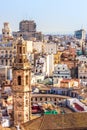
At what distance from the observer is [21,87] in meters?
21.9

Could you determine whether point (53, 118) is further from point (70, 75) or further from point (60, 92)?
point (70, 75)

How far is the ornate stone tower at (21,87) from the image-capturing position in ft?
71.9

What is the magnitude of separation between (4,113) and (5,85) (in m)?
12.2

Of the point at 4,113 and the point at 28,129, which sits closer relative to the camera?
the point at 28,129

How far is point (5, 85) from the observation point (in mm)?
39781

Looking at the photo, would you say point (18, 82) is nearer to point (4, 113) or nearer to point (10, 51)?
point (4, 113)

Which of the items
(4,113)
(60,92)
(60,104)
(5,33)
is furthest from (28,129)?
(5,33)

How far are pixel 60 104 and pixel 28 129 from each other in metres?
12.4

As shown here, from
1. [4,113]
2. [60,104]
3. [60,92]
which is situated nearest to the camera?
[4,113]

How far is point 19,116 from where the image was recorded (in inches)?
871

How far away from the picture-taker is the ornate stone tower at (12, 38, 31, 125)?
2191 cm

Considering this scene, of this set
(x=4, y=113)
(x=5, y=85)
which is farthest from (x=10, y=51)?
(x=4, y=113)

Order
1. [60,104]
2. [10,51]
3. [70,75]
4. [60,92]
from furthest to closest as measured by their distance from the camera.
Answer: [10,51], [70,75], [60,92], [60,104]

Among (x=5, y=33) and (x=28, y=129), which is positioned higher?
(x=5, y=33)
